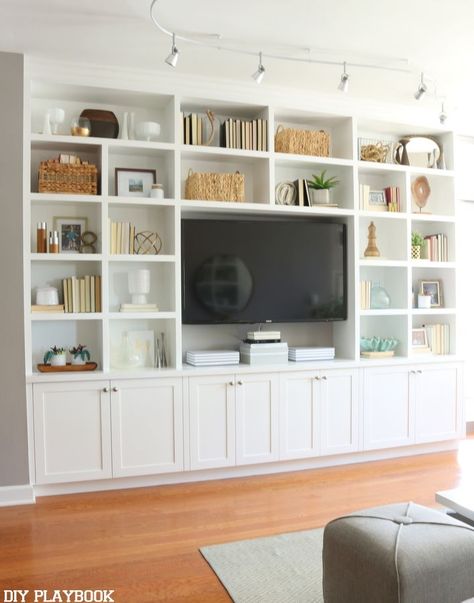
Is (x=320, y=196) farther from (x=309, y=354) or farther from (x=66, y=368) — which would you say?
(x=66, y=368)

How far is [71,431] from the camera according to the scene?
3674mm

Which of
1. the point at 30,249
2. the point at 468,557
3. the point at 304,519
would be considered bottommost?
the point at 304,519

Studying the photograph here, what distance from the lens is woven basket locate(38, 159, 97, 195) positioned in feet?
12.4

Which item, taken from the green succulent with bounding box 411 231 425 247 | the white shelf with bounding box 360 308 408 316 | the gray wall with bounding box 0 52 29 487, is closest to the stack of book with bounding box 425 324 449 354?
the white shelf with bounding box 360 308 408 316

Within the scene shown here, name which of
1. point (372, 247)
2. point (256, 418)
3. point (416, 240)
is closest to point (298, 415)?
point (256, 418)

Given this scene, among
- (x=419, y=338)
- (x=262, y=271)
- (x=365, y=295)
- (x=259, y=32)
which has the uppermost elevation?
(x=259, y=32)

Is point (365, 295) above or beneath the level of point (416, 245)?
beneath

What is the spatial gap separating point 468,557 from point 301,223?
9.35ft

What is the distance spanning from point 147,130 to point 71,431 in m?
2.10

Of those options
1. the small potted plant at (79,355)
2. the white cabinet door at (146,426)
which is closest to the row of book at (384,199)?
the white cabinet door at (146,426)

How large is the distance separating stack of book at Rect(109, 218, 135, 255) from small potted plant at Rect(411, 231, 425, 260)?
236 centimetres

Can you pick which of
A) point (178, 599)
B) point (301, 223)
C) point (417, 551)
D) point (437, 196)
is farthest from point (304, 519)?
point (437, 196)

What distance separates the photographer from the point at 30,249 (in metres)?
3.70

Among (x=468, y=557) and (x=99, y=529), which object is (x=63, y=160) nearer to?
(x=99, y=529)
